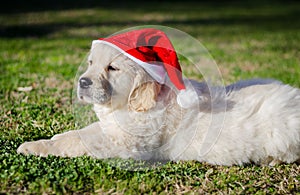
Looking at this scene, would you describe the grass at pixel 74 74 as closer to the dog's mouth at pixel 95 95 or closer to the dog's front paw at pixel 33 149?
the dog's front paw at pixel 33 149

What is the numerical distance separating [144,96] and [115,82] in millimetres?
274

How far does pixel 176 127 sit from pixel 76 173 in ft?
3.16

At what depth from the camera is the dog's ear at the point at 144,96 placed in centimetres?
357

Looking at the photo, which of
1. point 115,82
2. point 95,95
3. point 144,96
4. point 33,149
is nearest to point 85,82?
point 95,95

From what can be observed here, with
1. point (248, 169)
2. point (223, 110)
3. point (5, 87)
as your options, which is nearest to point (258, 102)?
point (223, 110)

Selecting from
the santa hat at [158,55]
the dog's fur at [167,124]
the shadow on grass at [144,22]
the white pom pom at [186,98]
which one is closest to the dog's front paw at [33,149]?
the dog's fur at [167,124]

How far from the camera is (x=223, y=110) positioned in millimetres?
3807

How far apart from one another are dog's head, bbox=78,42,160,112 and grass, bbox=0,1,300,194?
534mm

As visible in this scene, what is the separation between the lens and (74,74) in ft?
23.4

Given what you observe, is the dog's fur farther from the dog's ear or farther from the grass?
the grass

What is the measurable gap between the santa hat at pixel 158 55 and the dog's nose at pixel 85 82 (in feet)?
1.14

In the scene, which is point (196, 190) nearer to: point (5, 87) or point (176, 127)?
point (176, 127)

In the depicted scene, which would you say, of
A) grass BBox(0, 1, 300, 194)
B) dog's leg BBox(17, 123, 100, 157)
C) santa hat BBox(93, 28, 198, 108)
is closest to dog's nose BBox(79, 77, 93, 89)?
santa hat BBox(93, 28, 198, 108)

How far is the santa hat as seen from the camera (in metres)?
3.52
